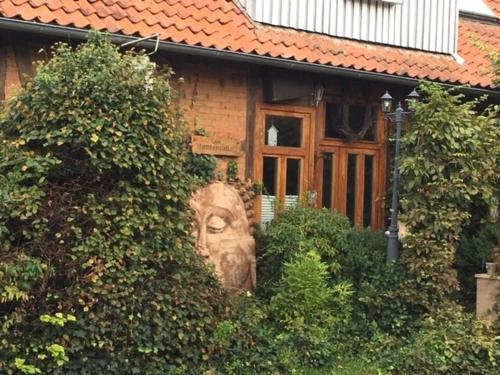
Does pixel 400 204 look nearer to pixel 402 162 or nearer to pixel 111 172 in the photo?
pixel 402 162

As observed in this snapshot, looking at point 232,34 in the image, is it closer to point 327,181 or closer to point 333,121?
point 333,121

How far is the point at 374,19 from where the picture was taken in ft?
36.7

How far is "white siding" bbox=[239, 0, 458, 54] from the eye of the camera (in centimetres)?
1039

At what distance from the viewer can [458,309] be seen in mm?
8305

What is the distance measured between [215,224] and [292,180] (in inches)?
73.6

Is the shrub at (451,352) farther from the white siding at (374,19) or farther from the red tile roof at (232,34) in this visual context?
the white siding at (374,19)

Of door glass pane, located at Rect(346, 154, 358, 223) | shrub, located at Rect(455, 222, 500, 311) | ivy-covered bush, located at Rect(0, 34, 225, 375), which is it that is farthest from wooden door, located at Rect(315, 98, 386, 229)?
ivy-covered bush, located at Rect(0, 34, 225, 375)

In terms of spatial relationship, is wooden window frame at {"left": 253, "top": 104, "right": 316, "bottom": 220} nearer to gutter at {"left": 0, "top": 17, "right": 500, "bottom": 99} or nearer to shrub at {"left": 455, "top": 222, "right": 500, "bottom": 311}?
gutter at {"left": 0, "top": 17, "right": 500, "bottom": 99}

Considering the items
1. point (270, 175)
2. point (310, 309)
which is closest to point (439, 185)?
point (310, 309)

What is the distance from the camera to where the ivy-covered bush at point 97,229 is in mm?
6191

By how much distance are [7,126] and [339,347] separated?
4136 mm

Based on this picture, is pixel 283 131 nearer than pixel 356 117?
Yes

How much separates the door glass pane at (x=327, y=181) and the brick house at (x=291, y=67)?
1cm

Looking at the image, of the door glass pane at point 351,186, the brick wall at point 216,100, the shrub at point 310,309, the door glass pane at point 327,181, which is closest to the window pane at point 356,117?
the door glass pane at point 351,186
